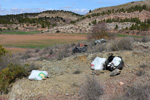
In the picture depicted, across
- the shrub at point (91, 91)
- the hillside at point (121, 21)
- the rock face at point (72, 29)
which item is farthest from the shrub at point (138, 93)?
the rock face at point (72, 29)

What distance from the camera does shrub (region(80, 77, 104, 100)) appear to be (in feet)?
20.5

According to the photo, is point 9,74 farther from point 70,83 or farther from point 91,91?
point 91,91

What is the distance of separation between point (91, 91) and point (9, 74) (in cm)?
417

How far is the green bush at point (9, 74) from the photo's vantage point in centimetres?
781

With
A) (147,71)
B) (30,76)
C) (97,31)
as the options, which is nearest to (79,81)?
(30,76)

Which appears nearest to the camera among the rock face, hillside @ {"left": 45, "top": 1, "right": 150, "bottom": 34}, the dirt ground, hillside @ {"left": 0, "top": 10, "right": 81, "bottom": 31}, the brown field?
the dirt ground

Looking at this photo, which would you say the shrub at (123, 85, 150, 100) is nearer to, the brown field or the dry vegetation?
the dry vegetation

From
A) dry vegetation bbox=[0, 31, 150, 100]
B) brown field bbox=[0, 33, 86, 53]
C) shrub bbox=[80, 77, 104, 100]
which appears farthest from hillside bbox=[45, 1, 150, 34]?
shrub bbox=[80, 77, 104, 100]

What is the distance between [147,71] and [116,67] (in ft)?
4.67

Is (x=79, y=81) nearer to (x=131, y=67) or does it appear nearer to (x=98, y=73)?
(x=98, y=73)

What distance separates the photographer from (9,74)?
8266 mm

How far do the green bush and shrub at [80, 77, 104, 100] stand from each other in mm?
3545

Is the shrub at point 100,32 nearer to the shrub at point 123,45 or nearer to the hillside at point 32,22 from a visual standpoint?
the shrub at point 123,45

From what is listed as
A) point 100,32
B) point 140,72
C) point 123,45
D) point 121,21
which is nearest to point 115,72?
point 140,72
